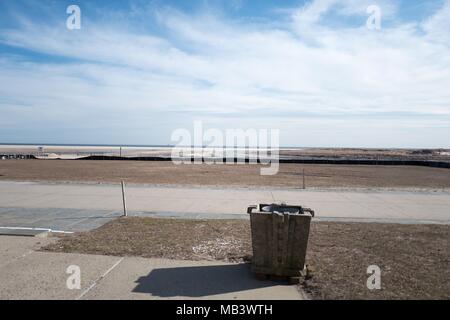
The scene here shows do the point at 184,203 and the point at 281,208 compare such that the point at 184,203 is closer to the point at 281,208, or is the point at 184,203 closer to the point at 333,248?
the point at 333,248

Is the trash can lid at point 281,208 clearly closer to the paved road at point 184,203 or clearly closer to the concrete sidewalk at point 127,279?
the concrete sidewalk at point 127,279

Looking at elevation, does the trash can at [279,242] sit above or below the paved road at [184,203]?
above

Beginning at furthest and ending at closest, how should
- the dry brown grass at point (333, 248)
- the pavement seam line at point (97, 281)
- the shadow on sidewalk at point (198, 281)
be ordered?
the dry brown grass at point (333, 248), the shadow on sidewalk at point (198, 281), the pavement seam line at point (97, 281)

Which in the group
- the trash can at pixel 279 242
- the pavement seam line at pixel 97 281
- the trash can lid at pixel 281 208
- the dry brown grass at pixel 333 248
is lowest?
the dry brown grass at pixel 333 248

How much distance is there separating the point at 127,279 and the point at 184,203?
6.74 m

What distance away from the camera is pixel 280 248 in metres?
4.81

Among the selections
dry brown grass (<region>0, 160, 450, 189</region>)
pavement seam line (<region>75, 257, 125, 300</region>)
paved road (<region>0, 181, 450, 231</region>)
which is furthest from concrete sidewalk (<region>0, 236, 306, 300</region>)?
dry brown grass (<region>0, 160, 450, 189</region>)

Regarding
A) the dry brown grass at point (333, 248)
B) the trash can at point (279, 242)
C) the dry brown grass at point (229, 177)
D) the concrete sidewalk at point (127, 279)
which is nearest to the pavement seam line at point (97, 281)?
the concrete sidewalk at point (127, 279)

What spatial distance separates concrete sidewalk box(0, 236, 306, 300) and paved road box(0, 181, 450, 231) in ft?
8.37

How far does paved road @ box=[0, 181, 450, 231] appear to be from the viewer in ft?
29.8

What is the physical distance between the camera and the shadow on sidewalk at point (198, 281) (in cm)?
438

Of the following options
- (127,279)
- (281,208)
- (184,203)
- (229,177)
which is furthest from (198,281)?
(229,177)

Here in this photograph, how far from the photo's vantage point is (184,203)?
11406 mm
